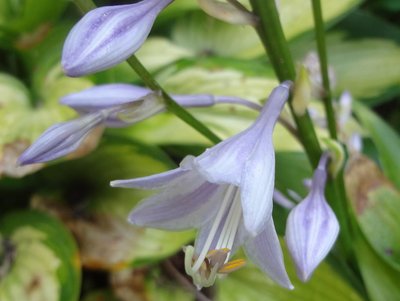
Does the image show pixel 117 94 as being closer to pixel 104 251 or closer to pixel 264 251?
pixel 264 251

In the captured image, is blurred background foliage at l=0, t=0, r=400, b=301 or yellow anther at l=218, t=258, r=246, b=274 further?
blurred background foliage at l=0, t=0, r=400, b=301

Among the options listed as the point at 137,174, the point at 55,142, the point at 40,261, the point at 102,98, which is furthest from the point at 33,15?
the point at 55,142

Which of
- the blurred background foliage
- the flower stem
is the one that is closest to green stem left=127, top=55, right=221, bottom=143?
the flower stem

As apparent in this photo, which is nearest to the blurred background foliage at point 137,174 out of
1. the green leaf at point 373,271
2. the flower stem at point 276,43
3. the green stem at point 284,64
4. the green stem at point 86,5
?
the green leaf at point 373,271

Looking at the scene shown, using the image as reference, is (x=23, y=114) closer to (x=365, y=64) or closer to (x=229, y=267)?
(x=229, y=267)

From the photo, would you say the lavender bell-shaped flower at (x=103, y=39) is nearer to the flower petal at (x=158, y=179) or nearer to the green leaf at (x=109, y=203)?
the flower petal at (x=158, y=179)

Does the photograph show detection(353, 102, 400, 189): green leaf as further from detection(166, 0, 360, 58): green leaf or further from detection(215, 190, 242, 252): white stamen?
detection(215, 190, 242, 252): white stamen
